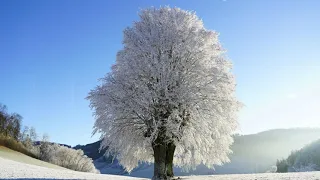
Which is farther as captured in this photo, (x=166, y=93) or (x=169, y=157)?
(x=169, y=157)

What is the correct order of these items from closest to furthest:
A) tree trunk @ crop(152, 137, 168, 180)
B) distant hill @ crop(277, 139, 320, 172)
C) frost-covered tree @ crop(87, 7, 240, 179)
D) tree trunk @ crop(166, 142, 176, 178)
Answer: frost-covered tree @ crop(87, 7, 240, 179), tree trunk @ crop(152, 137, 168, 180), tree trunk @ crop(166, 142, 176, 178), distant hill @ crop(277, 139, 320, 172)

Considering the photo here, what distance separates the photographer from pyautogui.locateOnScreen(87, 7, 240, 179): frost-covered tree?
1123 inches

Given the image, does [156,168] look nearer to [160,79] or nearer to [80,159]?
[160,79]

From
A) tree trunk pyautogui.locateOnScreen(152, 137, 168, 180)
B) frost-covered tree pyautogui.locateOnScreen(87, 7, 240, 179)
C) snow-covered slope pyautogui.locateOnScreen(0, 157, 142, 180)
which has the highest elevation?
frost-covered tree pyautogui.locateOnScreen(87, 7, 240, 179)

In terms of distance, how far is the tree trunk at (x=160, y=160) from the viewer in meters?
29.6

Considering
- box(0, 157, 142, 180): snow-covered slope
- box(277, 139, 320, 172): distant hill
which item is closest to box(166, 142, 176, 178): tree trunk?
box(0, 157, 142, 180): snow-covered slope

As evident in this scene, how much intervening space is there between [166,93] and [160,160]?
6.25 metres

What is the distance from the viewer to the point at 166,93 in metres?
28.0

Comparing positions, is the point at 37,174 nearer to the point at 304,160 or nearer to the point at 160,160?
the point at 160,160

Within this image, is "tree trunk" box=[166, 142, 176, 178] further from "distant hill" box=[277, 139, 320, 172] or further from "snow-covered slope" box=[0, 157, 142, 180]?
"distant hill" box=[277, 139, 320, 172]

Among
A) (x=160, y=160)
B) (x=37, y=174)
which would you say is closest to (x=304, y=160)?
(x=160, y=160)

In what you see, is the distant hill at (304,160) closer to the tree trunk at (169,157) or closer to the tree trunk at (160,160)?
the tree trunk at (169,157)

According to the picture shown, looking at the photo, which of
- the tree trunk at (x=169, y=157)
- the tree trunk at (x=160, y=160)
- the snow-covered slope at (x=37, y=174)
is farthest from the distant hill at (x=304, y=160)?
the tree trunk at (x=160, y=160)

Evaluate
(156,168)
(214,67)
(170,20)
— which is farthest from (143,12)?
(156,168)
